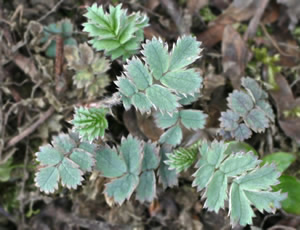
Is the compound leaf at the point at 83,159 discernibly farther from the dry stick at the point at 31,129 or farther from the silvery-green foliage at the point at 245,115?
the silvery-green foliage at the point at 245,115

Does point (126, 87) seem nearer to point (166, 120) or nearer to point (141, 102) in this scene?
point (141, 102)

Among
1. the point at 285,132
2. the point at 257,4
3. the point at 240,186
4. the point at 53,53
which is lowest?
the point at 285,132

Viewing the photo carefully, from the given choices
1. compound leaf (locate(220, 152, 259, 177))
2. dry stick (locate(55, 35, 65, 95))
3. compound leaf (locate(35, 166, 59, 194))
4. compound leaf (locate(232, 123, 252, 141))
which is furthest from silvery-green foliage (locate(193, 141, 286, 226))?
dry stick (locate(55, 35, 65, 95))

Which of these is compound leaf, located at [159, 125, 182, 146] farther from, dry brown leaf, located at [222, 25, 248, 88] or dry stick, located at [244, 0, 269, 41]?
dry stick, located at [244, 0, 269, 41]

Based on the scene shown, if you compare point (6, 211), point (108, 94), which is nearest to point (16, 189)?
point (6, 211)

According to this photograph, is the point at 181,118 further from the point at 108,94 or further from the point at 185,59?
the point at 108,94

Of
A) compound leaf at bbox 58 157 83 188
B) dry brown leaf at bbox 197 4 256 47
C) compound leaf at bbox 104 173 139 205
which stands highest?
compound leaf at bbox 58 157 83 188
